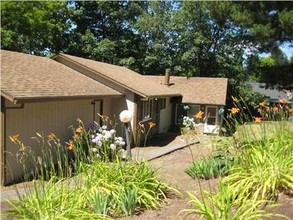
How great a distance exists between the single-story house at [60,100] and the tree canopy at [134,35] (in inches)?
378

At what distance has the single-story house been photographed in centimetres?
1130

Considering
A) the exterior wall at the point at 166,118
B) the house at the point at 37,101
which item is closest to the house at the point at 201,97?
the exterior wall at the point at 166,118

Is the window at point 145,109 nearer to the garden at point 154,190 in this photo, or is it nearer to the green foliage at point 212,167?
the green foliage at point 212,167

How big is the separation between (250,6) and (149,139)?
29.1 feet

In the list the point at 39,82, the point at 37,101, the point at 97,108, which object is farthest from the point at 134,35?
the point at 37,101

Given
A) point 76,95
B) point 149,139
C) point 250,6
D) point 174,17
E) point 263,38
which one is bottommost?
point 149,139

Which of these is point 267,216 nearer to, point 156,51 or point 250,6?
point 250,6

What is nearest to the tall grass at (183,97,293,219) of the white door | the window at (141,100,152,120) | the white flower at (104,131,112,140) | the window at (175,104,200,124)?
the white flower at (104,131,112,140)

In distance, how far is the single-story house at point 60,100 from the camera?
11.3 m

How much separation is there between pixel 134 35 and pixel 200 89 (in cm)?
1155

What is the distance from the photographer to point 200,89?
92.6ft

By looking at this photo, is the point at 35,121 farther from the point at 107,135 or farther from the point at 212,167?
the point at 212,167

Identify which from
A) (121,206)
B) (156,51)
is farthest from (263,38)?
(156,51)

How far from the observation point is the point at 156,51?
1407 inches
